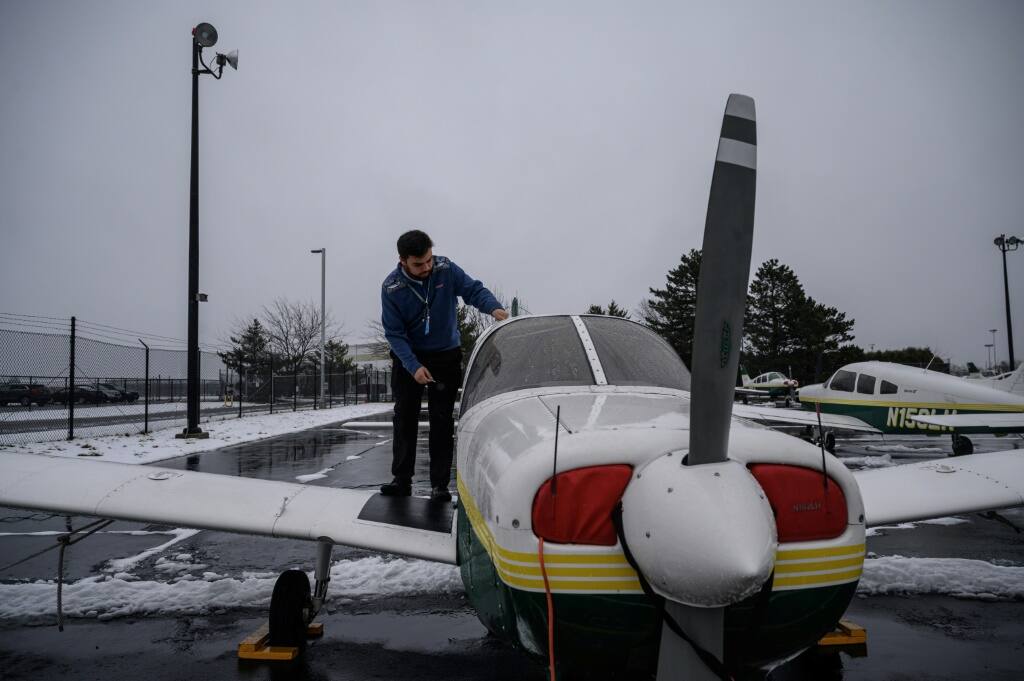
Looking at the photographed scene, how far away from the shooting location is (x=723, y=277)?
5.07 feet

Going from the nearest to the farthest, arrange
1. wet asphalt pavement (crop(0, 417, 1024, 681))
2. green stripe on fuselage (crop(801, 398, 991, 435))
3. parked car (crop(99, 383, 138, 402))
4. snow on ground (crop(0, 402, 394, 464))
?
wet asphalt pavement (crop(0, 417, 1024, 681))
snow on ground (crop(0, 402, 394, 464))
green stripe on fuselage (crop(801, 398, 991, 435))
parked car (crop(99, 383, 138, 402))

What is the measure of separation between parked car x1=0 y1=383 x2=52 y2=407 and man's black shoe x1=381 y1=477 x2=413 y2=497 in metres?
15.4

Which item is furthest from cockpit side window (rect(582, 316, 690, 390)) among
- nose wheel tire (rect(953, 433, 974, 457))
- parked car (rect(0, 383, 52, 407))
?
parked car (rect(0, 383, 52, 407))

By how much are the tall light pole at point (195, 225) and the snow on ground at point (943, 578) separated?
1336cm

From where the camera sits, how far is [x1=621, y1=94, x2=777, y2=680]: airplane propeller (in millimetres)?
1426

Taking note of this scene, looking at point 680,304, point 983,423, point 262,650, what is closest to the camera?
point 262,650

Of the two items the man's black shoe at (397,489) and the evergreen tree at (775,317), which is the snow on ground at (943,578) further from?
the evergreen tree at (775,317)

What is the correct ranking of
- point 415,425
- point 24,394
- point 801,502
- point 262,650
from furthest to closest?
point 24,394 < point 415,425 < point 262,650 < point 801,502

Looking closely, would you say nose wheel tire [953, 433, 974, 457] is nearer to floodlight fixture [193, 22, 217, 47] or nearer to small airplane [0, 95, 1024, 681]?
small airplane [0, 95, 1024, 681]

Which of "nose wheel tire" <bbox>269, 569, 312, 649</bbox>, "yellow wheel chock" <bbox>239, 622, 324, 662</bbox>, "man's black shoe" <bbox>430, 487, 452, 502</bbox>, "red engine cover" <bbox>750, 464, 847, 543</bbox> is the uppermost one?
"red engine cover" <bbox>750, 464, 847, 543</bbox>

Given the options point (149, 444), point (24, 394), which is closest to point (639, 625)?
point (149, 444)

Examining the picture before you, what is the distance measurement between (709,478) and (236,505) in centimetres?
272

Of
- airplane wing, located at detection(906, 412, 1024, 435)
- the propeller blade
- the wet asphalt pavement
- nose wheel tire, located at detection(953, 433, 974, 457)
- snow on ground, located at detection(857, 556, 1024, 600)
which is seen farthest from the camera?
nose wheel tire, located at detection(953, 433, 974, 457)

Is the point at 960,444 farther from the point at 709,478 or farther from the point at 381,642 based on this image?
the point at 709,478
